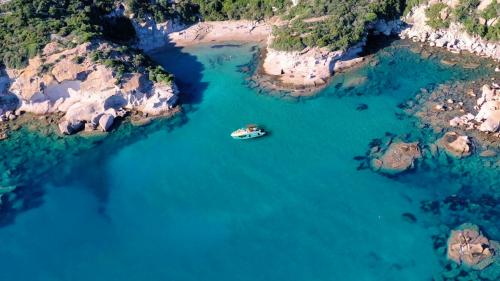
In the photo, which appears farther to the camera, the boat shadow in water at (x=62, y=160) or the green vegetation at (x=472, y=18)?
the green vegetation at (x=472, y=18)

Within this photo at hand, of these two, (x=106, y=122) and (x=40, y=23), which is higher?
(x=40, y=23)

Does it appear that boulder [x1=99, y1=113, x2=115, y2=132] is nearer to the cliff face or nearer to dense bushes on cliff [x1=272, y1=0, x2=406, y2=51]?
the cliff face

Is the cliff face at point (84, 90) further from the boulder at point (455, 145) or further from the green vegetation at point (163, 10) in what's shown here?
the boulder at point (455, 145)

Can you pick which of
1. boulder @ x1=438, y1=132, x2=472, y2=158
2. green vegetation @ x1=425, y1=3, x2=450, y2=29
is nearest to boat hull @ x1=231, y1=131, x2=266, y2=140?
boulder @ x1=438, y1=132, x2=472, y2=158

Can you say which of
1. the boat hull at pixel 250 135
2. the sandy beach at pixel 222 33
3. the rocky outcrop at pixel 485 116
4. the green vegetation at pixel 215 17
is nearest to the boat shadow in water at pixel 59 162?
the boat hull at pixel 250 135

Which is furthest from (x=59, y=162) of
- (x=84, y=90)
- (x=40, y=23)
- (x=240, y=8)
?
(x=240, y=8)

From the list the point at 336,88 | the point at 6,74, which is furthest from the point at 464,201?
the point at 6,74

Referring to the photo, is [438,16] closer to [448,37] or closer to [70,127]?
[448,37]
